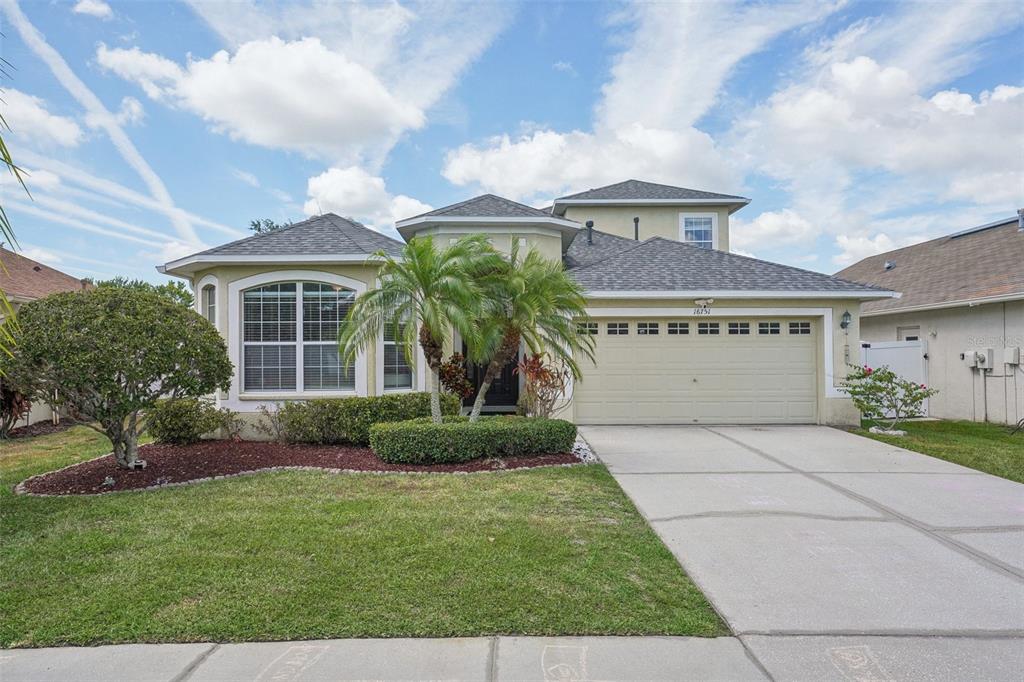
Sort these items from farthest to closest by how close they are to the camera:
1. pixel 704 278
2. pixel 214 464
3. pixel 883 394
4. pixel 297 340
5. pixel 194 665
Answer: pixel 704 278 < pixel 883 394 < pixel 297 340 < pixel 214 464 < pixel 194 665

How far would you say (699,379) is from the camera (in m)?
12.2

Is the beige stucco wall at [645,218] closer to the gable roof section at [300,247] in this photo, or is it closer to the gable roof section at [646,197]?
the gable roof section at [646,197]

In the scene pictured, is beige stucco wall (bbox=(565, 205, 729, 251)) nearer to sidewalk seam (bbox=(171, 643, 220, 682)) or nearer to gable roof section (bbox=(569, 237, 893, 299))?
gable roof section (bbox=(569, 237, 893, 299))

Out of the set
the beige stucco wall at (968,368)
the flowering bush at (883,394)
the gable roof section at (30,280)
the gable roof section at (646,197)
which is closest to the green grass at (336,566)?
the flowering bush at (883,394)

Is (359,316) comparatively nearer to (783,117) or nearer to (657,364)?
(657,364)

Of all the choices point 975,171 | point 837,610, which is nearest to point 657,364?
point 837,610

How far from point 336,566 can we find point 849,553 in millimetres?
4408

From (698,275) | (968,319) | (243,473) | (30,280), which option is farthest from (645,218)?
(30,280)

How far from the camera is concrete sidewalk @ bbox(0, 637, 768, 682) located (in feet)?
10.1

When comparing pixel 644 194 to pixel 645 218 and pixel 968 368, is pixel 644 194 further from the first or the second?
pixel 968 368

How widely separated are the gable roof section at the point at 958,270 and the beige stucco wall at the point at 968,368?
0.40 meters

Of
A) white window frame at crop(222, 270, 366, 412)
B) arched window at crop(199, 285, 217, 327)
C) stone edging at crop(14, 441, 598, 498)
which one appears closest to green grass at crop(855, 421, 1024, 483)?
stone edging at crop(14, 441, 598, 498)

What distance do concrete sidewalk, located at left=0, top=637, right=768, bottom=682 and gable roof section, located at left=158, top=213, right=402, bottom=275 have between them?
759 centimetres

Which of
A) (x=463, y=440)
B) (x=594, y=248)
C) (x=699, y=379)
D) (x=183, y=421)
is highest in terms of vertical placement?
(x=594, y=248)
